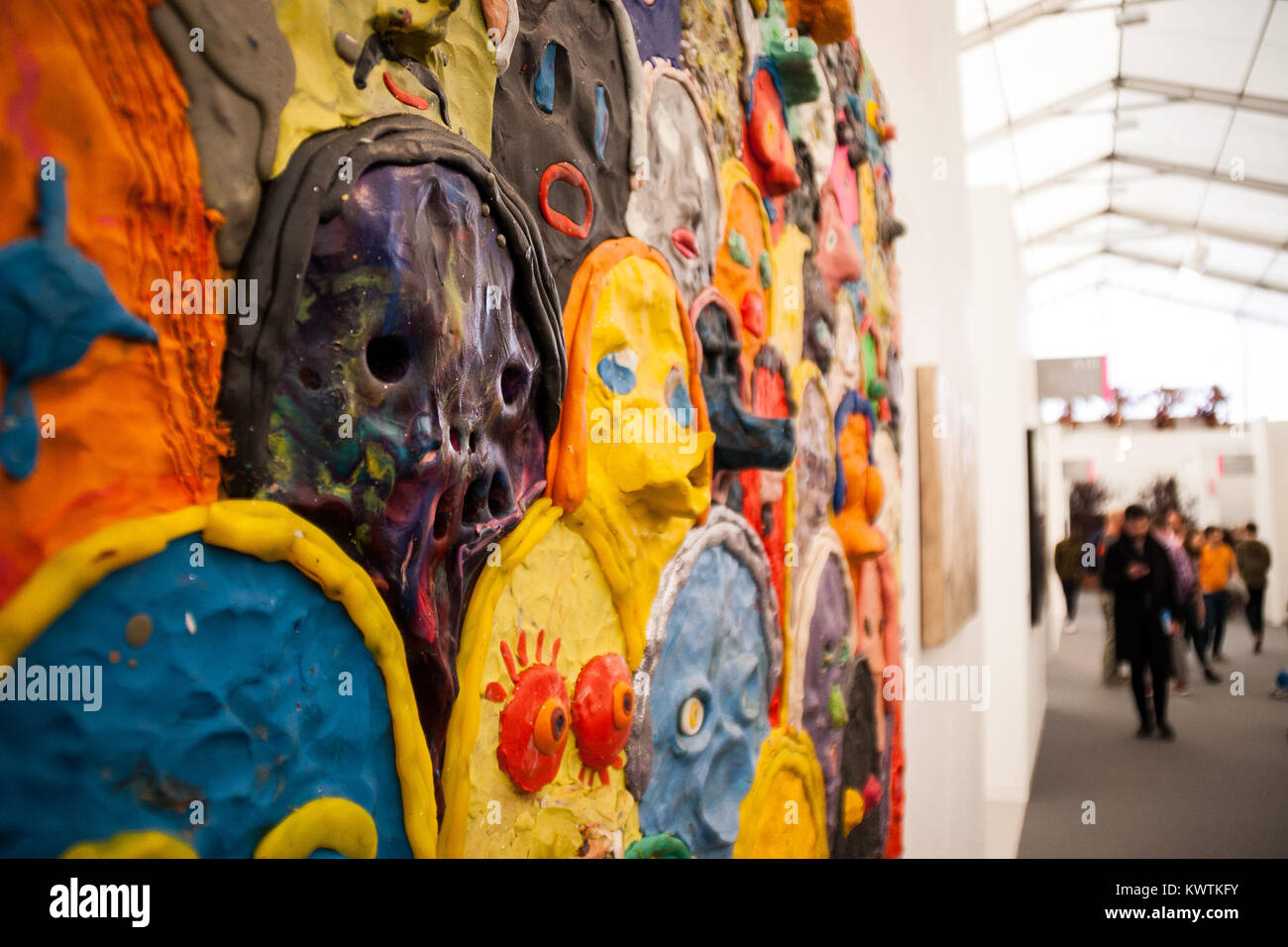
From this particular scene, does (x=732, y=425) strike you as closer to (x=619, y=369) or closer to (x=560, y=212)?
(x=619, y=369)

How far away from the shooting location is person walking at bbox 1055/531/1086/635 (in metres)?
10.1

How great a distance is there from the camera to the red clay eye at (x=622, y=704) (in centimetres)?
106

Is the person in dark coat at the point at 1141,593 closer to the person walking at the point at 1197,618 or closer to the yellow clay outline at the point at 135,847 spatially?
the person walking at the point at 1197,618

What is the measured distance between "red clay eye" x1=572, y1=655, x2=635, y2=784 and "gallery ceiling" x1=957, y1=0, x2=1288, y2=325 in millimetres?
3876

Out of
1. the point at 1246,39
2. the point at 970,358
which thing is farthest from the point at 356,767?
the point at 1246,39

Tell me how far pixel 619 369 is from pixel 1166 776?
21.6ft

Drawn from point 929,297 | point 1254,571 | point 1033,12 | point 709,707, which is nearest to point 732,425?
point 709,707

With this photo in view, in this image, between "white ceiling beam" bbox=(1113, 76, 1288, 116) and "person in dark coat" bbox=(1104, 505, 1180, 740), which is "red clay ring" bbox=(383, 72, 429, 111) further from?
"white ceiling beam" bbox=(1113, 76, 1288, 116)

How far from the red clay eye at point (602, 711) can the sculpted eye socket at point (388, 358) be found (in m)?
0.46

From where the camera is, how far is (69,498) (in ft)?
1.70

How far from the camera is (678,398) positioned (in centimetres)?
126

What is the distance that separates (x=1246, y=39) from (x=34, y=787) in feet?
27.1

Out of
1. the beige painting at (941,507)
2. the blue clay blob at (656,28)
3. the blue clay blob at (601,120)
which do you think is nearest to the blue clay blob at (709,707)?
the blue clay blob at (601,120)
